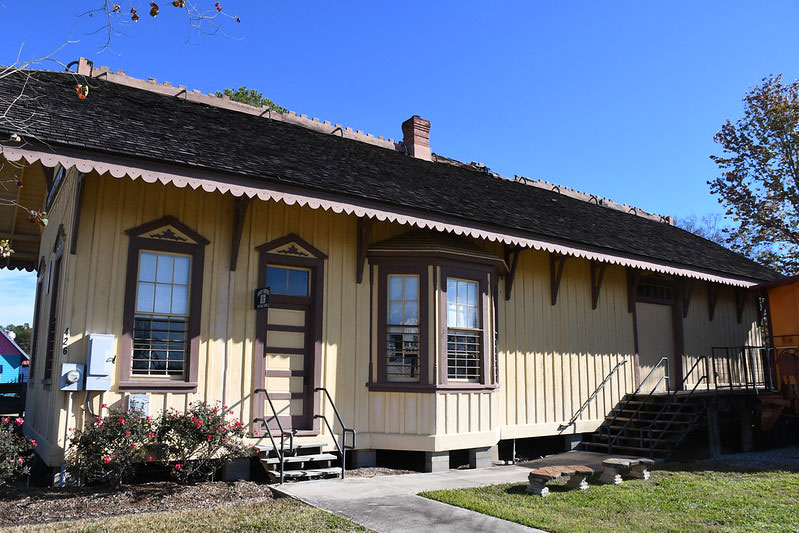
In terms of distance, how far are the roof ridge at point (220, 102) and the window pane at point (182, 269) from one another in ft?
14.2

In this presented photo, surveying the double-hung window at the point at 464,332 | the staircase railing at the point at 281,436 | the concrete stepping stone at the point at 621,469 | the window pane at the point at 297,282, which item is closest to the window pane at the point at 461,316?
the double-hung window at the point at 464,332

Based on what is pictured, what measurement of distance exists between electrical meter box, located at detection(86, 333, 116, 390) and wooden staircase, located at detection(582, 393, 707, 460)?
871cm

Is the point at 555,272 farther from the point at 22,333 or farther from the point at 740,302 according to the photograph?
the point at 22,333

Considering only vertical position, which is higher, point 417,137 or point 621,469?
point 417,137

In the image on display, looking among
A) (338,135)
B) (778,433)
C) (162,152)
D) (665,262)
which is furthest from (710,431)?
(162,152)

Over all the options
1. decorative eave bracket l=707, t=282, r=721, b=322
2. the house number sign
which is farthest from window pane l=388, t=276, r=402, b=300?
decorative eave bracket l=707, t=282, r=721, b=322

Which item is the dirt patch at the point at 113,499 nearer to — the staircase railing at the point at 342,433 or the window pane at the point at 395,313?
the staircase railing at the point at 342,433

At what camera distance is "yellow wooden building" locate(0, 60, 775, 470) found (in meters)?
8.23

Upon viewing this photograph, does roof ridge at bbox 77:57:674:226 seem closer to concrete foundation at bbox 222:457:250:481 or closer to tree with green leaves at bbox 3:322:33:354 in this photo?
concrete foundation at bbox 222:457:250:481

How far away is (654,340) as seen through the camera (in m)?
15.2

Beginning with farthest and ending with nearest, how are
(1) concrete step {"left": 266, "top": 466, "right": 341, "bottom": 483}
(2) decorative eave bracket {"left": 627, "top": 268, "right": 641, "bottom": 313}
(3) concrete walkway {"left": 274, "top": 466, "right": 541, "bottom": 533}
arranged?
(2) decorative eave bracket {"left": 627, "top": 268, "right": 641, "bottom": 313} < (1) concrete step {"left": 266, "top": 466, "right": 341, "bottom": 483} < (3) concrete walkway {"left": 274, "top": 466, "right": 541, "bottom": 533}

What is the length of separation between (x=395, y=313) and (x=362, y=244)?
1.21 meters

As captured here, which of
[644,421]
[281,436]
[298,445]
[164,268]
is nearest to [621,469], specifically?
[644,421]

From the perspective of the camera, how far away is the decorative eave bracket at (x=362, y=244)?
1031 cm
